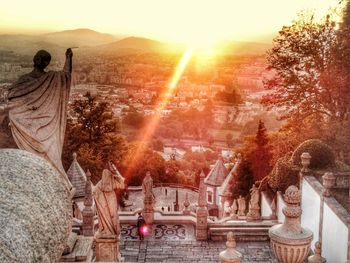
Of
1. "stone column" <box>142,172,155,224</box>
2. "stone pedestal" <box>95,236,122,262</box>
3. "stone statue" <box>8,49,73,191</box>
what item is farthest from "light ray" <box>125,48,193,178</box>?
"stone statue" <box>8,49,73,191</box>

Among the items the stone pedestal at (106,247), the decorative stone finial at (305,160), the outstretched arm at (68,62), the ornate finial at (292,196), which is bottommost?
the stone pedestal at (106,247)

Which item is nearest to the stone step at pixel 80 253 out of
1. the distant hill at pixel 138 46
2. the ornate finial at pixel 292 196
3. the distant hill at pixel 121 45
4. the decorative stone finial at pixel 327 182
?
the ornate finial at pixel 292 196

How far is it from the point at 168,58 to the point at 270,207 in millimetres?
31893

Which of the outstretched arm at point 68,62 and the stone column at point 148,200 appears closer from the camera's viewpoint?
the outstretched arm at point 68,62

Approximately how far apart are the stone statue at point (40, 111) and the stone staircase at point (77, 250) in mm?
1414

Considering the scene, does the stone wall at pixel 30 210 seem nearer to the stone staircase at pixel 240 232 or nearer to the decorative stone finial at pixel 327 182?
the decorative stone finial at pixel 327 182

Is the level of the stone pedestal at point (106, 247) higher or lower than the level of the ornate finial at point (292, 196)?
lower

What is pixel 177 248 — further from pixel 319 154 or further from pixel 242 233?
pixel 319 154

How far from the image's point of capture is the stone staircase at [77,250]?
966 cm

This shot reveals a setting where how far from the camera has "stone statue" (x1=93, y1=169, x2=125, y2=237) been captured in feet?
38.8

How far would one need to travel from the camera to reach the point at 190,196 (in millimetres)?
37250

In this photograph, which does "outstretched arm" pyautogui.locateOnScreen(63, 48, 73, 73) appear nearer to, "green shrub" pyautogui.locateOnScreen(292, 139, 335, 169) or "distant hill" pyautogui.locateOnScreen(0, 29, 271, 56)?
"green shrub" pyautogui.locateOnScreen(292, 139, 335, 169)

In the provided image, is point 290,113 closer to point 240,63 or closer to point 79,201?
point 79,201

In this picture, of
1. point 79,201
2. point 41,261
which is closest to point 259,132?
point 79,201
